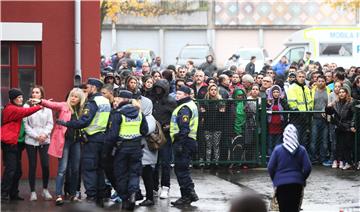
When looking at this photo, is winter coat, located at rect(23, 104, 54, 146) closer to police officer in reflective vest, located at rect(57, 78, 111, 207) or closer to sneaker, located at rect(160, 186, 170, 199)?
police officer in reflective vest, located at rect(57, 78, 111, 207)

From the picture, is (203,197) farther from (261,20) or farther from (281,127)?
(261,20)

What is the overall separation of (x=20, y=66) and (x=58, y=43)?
75cm

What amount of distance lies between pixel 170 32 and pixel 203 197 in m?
40.1

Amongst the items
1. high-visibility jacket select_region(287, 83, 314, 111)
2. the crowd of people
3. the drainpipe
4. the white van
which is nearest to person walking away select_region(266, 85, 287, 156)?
high-visibility jacket select_region(287, 83, 314, 111)

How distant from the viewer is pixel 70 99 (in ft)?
48.3

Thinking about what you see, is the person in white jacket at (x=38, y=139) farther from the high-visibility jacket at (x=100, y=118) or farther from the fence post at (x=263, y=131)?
the fence post at (x=263, y=131)

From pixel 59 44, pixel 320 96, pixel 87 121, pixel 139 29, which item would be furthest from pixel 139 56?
pixel 87 121

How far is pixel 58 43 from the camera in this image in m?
16.8

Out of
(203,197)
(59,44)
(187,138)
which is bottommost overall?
(203,197)

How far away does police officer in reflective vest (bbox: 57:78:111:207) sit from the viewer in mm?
14289

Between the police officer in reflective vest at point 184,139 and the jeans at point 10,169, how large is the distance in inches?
93.0

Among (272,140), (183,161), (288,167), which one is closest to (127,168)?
(183,161)

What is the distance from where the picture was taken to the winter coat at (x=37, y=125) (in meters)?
14.9

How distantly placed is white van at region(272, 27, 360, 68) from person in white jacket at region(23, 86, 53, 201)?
20286 mm
